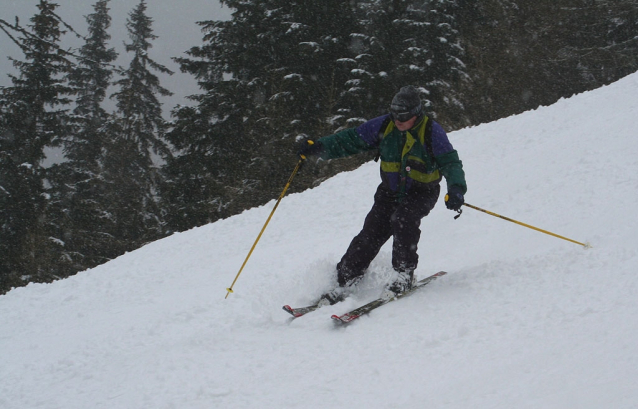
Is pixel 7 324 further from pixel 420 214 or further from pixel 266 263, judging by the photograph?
pixel 420 214

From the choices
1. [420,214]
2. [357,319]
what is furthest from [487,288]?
[357,319]

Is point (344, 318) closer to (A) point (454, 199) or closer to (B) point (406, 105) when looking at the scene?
(A) point (454, 199)

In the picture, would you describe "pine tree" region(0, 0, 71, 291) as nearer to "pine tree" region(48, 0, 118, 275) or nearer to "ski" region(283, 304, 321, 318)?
"pine tree" region(48, 0, 118, 275)

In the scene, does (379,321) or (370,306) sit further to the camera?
(370,306)

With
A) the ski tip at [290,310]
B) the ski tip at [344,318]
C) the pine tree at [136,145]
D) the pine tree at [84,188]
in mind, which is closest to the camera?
the ski tip at [344,318]

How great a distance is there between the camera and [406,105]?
4266mm

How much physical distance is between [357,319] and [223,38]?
874 inches

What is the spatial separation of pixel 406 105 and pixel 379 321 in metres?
1.77

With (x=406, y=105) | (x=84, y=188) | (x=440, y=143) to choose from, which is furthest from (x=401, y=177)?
(x=84, y=188)

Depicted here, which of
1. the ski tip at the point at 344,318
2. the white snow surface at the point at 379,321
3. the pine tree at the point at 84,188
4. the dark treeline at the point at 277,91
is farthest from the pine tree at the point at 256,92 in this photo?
the ski tip at the point at 344,318

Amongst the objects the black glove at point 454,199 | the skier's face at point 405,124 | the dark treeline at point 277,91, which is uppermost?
the dark treeline at point 277,91

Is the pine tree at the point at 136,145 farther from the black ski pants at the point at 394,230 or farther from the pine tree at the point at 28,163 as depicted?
the black ski pants at the point at 394,230

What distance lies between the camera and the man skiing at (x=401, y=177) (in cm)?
436

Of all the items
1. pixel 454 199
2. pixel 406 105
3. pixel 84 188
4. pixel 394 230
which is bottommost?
pixel 394 230
